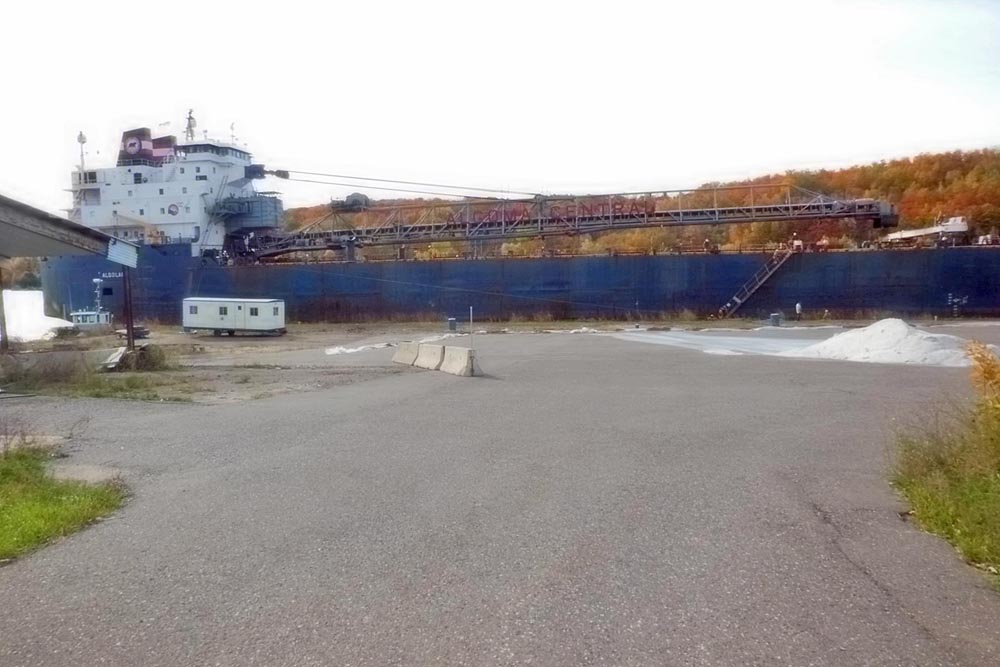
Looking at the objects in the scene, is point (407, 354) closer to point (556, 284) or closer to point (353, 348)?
point (353, 348)

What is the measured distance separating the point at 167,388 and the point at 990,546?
52.1ft

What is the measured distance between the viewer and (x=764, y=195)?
255 ft

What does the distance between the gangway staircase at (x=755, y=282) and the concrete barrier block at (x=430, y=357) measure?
27038 mm

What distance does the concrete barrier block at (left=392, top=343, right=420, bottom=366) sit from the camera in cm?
2333

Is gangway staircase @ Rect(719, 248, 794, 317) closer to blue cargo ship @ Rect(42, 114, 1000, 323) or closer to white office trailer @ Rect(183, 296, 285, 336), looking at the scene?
blue cargo ship @ Rect(42, 114, 1000, 323)

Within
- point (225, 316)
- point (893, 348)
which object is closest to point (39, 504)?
point (893, 348)

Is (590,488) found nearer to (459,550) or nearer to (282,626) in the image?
(459,550)

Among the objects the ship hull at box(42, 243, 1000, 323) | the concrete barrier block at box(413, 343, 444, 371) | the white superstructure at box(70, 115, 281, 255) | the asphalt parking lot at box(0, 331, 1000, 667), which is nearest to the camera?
the asphalt parking lot at box(0, 331, 1000, 667)

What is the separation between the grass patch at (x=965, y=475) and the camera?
6.07 meters

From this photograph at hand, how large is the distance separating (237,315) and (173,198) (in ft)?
46.6

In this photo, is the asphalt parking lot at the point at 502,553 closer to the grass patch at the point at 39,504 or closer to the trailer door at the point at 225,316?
the grass patch at the point at 39,504

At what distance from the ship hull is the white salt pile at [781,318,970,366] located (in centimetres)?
2170

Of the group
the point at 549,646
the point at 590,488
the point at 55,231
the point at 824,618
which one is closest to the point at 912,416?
the point at 590,488

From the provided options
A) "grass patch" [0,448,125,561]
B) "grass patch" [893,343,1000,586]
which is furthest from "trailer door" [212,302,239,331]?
"grass patch" [893,343,1000,586]
